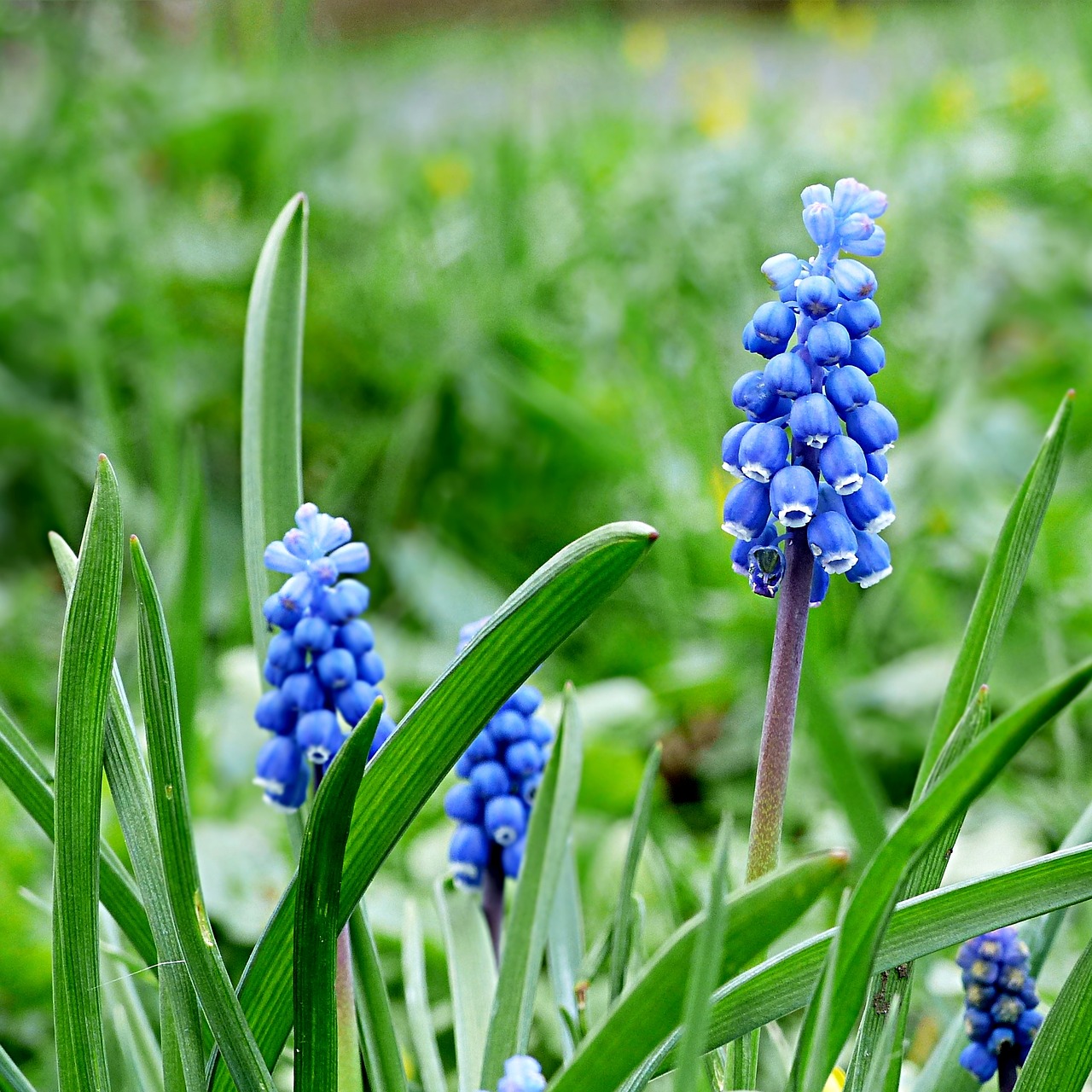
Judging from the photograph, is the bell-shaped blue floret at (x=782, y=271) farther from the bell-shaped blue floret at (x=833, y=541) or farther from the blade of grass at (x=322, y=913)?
the blade of grass at (x=322, y=913)

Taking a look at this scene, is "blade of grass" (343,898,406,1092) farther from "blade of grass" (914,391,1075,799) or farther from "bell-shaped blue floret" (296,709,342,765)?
"blade of grass" (914,391,1075,799)

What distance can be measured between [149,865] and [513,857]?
1.35 feet

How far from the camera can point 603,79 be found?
7992mm

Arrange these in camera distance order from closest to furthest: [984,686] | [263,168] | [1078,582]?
[984,686]
[1078,582]
[263,168]

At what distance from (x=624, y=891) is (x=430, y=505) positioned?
2.37 metres

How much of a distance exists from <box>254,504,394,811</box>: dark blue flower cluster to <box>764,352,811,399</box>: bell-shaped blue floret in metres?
0.37

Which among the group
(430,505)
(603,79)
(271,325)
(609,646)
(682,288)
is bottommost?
(271,325)

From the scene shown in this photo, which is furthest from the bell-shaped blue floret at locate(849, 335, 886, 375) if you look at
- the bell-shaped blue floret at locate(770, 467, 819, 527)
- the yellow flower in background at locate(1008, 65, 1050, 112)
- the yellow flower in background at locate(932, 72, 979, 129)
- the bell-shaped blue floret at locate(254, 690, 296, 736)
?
the yellow flower in background at locate(1008, 65, 1050, 112)

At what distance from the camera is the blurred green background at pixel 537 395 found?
2350 mm

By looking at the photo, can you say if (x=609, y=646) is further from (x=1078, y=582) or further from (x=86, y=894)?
(x=86, y=894)

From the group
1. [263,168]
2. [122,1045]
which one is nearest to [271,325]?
[122,1045]

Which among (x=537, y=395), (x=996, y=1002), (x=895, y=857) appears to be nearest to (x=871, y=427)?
(x=895, y=857)

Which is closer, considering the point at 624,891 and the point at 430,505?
the point at 624,891

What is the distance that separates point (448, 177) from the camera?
19.4 ft
